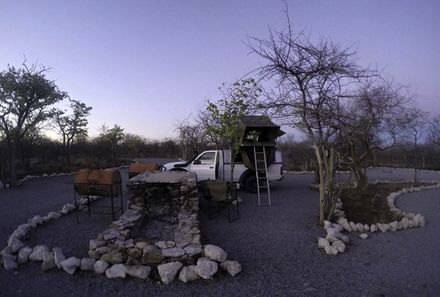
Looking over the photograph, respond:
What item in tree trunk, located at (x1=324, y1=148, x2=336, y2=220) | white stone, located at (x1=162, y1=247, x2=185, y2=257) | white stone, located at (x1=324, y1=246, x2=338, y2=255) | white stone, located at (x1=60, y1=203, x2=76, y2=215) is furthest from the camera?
white stone, located at (x1=60, y1=203, x2=76, y2=215)

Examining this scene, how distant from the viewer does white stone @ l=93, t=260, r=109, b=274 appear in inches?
185

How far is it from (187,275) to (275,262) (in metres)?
1.57

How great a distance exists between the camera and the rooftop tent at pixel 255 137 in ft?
36.1

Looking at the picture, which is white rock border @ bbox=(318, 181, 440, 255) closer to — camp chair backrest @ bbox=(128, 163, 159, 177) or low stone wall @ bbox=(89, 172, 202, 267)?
low stone wall @ bbox=(89, 172, 202, 267)

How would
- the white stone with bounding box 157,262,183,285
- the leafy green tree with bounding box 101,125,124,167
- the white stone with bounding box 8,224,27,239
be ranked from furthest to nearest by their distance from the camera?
the leafy green tree with bounding box 101,125,124,167, the white stone with bounding box 8,224,27,239, the white stone with bounding box 157,262,183,285

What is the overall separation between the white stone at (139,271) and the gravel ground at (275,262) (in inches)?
4.3

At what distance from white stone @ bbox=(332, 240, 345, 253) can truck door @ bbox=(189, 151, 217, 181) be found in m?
6.68

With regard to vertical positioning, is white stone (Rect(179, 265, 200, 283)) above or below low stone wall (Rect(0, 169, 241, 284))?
below

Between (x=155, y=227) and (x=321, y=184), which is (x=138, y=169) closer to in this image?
(x=155, y=227)

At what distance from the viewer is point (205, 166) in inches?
479

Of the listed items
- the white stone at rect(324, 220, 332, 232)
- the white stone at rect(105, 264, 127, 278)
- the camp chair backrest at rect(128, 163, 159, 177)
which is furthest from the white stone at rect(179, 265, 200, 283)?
the camp chair backrest at rect(128, 163, 159, 177)

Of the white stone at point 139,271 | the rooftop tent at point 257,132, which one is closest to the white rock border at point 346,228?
the white stone at point 139,271

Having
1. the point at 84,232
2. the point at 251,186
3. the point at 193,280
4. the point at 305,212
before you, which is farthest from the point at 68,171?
the point at 193,280

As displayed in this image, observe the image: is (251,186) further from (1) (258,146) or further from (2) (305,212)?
(2) (305,212)
